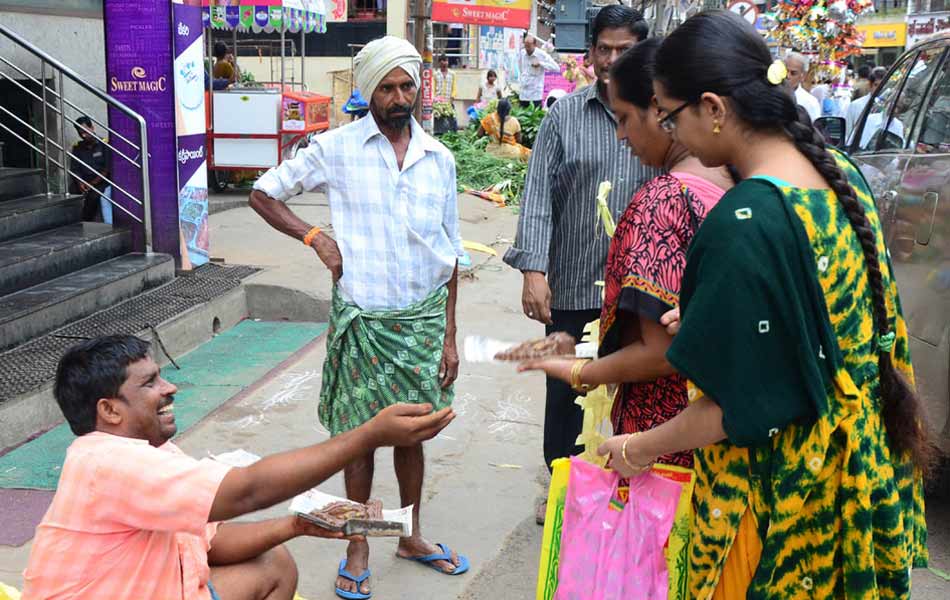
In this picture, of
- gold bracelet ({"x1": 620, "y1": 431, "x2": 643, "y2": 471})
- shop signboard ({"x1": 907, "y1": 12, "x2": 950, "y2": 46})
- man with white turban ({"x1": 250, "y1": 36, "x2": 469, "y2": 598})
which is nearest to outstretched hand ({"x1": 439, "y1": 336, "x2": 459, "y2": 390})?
man with white turban ({"x1": 250, "y1": 36, "x2": 469, "y2": 598})

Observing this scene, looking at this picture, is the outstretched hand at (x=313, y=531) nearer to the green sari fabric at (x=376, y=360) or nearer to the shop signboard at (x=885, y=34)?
the green sari fabric at (x=376, y=360)

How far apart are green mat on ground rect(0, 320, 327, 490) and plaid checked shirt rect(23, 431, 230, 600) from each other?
2288 millimetres

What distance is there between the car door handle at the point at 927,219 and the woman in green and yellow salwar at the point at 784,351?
243 centimetres

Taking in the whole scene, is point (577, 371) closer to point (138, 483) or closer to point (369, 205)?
point (138, 483)

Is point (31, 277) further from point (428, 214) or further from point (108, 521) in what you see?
point (108, 521)

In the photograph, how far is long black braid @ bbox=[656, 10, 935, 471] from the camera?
1.88 m

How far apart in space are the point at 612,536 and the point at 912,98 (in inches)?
149

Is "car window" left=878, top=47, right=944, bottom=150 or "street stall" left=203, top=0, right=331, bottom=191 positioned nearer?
"car window" left=878, top=47, right=944, bottom=150

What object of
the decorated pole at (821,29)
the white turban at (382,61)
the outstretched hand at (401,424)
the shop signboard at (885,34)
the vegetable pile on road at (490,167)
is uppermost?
the shop signboard at (885,34)

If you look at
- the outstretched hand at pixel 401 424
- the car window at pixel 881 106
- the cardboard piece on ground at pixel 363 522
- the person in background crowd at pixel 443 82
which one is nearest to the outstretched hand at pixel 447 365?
the cardboard piece on ground at pixel 363 522

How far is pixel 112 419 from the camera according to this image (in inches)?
91.7

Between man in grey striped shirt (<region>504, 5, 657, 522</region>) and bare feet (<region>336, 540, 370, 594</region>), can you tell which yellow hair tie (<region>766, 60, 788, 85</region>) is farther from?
bare feet (<region>336, 540, 370, 594</region>)

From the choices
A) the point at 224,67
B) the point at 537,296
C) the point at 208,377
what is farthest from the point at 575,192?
the point at 224,67

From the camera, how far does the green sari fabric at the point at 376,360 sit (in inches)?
139
